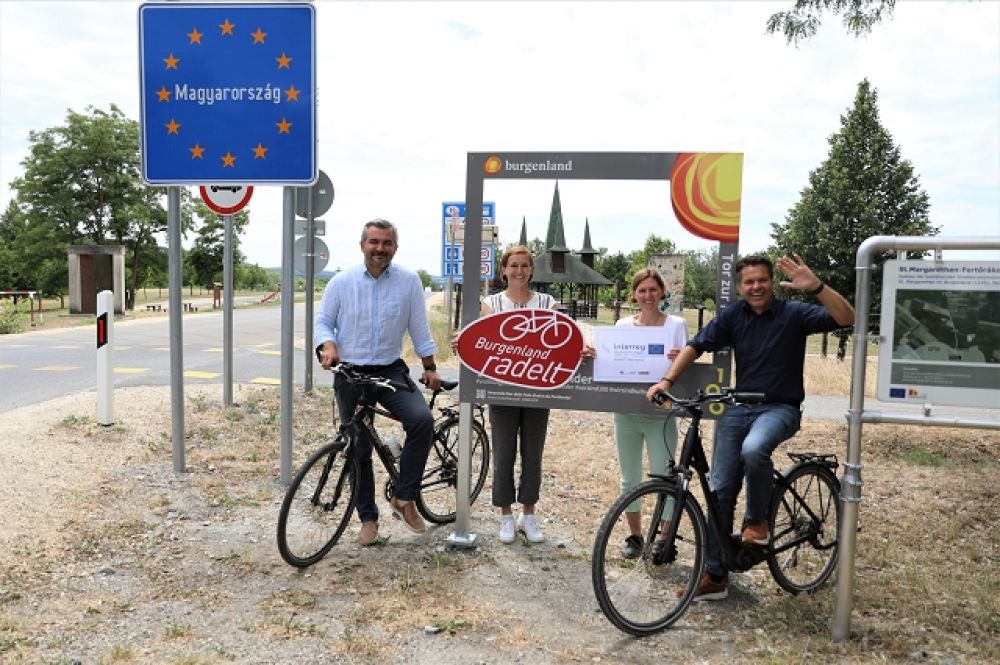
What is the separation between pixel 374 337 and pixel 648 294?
157cm

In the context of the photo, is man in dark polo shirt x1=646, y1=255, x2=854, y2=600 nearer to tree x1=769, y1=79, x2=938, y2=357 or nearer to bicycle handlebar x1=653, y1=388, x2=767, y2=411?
bicycle handlebar x1=653, y1=388, x2=767, y2=411

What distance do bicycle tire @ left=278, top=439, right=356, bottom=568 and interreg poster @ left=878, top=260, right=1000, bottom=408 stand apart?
9.03 feet

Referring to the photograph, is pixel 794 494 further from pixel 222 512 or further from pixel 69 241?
pixel 69 241

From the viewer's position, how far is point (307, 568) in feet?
13.6

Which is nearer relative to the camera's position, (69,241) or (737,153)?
(737,153)

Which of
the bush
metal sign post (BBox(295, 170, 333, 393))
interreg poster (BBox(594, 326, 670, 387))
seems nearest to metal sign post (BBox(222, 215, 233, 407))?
metal sign post (BBox(295, 170, 333, 393))

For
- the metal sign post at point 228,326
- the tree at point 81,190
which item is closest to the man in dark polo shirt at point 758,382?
the metal sign post at point 228,326

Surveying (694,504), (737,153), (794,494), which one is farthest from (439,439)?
(737,153)

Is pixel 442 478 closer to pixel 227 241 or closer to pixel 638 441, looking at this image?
pixel 638 441

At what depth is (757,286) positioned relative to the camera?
3734mm

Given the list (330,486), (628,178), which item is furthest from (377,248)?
(628,178)

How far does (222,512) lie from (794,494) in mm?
3559

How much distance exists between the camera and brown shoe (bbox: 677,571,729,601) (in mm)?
3830

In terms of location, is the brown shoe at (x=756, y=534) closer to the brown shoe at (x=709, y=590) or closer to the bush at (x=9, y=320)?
the brown shoe at (x=709, y=590)
